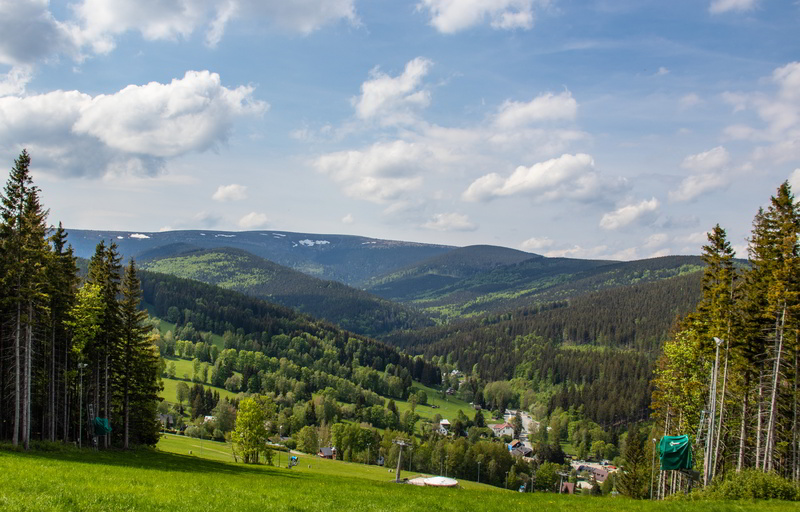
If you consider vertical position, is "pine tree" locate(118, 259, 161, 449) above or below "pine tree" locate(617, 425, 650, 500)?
above

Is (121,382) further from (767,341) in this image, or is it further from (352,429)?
(352,429)

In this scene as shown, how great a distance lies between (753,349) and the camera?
3872 cm

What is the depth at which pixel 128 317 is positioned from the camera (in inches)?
2074

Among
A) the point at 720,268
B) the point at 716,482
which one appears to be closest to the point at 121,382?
the point at 716,482

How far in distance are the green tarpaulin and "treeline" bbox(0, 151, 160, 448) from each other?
144 ft

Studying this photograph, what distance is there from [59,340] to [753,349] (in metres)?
58.6

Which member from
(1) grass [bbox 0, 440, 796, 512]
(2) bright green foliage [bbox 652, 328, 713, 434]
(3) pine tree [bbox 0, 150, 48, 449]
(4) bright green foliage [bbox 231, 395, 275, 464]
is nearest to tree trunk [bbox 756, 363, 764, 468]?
(2) bright green foliage [bbox 652, 328, 713, 434]

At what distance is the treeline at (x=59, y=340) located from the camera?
38344 millimetres

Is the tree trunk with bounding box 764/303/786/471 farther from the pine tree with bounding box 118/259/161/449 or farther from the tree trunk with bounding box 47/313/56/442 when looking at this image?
the tree trunk with bounding box 47/313/56/442

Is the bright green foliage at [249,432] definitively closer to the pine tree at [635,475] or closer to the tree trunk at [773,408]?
the pine tree at [635,475]

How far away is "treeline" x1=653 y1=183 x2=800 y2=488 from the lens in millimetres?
36031

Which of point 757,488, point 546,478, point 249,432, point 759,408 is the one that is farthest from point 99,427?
point 546,478

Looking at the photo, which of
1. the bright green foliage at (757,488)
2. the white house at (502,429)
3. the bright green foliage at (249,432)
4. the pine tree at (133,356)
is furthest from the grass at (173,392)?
the bright green foliage at (757,488)

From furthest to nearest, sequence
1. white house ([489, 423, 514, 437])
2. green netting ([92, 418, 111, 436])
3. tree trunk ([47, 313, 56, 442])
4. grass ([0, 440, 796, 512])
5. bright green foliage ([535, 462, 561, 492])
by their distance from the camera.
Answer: white house ([489, 423, 514, 437]) → bright green foliage ([535, 462, 561, 492]) → green netting ([92, 418, 111, 436]) → tree trunk ([47, 313, 56, 442]) → grass ([0, 440, 796, 512])
